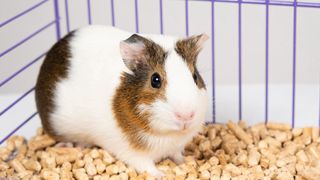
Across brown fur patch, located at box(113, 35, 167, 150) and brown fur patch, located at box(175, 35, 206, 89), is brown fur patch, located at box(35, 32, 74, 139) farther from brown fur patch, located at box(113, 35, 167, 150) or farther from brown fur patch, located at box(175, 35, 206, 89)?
brown fur patch, located at box(175, 35, 206, 89)

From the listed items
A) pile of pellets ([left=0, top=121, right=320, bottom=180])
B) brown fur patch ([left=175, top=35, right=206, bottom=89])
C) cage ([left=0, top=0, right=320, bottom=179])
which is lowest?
pile of pellets ([left=0, top=121, right=320, bottom=180])

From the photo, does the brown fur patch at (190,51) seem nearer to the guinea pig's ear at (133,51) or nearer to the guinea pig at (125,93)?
the guinea pig at (125,93)

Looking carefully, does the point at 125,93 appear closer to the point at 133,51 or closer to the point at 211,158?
the point at 133,51

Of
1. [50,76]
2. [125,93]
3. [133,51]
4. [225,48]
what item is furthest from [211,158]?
[225,48]

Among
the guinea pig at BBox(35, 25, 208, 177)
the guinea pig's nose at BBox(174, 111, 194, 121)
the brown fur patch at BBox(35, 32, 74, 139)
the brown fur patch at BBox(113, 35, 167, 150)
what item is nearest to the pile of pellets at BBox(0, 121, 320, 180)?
the guinea pig at BBox(35, 25, 208, 177)

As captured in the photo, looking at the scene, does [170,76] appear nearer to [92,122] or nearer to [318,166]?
[92,122]

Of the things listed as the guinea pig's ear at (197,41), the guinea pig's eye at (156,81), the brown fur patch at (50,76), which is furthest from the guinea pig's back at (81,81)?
the guinea pig's ear at (197,41)

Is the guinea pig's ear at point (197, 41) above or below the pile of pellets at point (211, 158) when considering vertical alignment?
above

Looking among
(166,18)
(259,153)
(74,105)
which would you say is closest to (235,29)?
(166,18)
